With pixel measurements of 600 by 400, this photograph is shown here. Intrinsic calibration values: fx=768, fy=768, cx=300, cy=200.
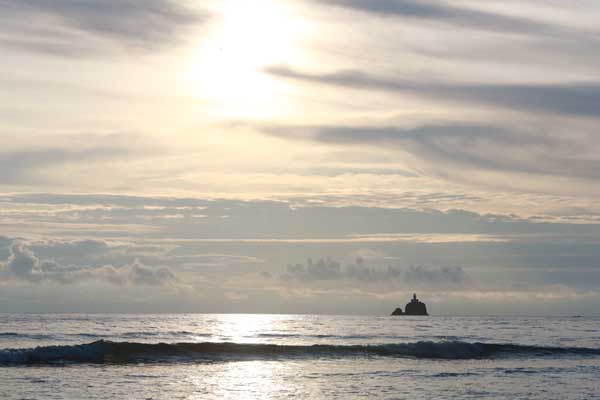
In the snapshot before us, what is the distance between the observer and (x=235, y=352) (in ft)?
221

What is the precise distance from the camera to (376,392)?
132 ft

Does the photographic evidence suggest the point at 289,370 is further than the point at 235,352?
No

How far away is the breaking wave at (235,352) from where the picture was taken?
188ft

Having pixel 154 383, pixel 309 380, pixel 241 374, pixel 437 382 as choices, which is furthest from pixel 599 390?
pixel 154 383

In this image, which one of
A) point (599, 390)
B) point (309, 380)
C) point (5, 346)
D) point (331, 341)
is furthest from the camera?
point (331, 341)

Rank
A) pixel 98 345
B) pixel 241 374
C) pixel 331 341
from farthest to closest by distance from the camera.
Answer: pixel 331 341, pixel 98 345, pixel 241 374

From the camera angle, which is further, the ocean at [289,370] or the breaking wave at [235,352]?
the breaking wave at [235,352]

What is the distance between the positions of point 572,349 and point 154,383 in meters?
47.8

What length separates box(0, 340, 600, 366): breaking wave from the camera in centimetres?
5725

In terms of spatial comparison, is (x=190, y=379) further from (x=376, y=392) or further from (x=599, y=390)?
(x=599, y=390)

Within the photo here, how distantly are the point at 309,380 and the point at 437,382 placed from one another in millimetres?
7627

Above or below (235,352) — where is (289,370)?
below

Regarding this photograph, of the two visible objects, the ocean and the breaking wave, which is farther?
the breaking wave

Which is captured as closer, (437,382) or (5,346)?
(437,382)
